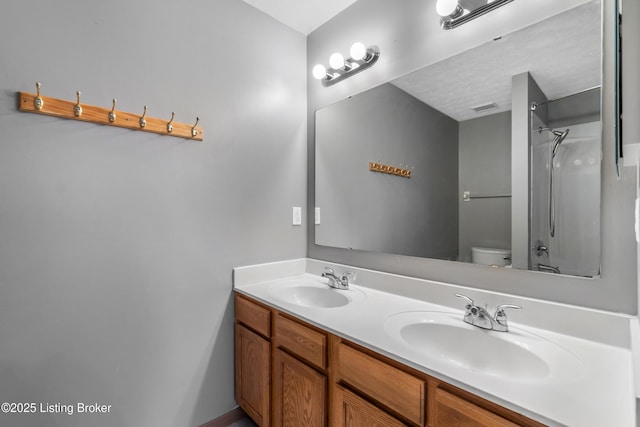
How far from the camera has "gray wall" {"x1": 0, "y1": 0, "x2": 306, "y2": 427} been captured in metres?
1.14

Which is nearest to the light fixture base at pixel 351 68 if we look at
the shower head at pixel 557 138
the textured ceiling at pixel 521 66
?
the textured ceiling at pixel 521 66

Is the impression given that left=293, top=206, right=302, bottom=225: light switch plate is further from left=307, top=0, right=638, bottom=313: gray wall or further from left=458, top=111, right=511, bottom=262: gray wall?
left=458, top=111, right=511, bottom=262: gray wall

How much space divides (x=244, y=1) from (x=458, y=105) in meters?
1.43

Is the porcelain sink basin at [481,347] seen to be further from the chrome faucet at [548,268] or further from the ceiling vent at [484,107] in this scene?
the ceiling vent at [484,107]

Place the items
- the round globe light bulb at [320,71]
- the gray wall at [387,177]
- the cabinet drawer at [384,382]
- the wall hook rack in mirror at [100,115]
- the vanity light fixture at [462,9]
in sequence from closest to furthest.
Result: the cabinet drawer at [384,382]
the wall hook rack in mirror at [100,115]
the vanity light fixture at [462,9]
the gray wall at [387,177]
the round globe light bulb at [320,71]

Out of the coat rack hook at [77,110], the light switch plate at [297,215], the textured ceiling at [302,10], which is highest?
the textured ceiling at [302,10]

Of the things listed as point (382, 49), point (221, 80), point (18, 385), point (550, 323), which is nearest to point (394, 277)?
point (550, 323)

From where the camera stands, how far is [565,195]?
42.5 inches

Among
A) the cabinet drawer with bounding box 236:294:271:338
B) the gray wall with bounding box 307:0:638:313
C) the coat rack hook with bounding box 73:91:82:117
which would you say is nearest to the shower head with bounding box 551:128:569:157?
the gray wall with bounding box 307:0:638:313

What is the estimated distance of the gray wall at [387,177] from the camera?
1442 mm

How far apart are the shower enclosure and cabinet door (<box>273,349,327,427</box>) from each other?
101cm

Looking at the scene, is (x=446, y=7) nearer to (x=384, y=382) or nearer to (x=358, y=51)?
(x=358, y=51)

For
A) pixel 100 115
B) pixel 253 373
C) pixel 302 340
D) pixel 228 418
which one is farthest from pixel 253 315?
pixel 100 115

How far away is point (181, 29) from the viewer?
1535mm
